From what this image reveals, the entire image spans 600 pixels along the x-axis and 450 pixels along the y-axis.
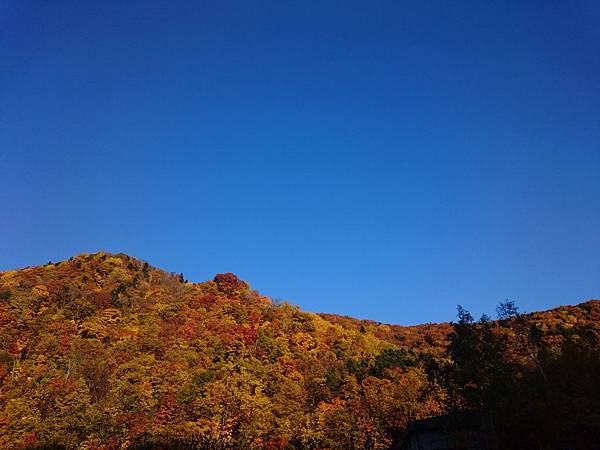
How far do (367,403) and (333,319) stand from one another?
161 ft

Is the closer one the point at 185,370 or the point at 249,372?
the point at 185,370

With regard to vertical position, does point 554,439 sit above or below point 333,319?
below

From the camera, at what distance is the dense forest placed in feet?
91.9

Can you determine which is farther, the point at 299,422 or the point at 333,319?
the point at 333,319

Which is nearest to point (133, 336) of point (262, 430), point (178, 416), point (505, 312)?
point (178, 416)

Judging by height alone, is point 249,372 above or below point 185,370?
below

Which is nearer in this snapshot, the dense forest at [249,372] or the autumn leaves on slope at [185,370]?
the dense forest at [249,372]

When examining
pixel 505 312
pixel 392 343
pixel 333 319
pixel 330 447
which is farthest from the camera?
pixel 333 319

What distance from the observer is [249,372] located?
6844cm

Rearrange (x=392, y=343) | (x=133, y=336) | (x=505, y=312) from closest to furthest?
(x=505, y=312)
(x=133, y=336)
(x=392, y=343)

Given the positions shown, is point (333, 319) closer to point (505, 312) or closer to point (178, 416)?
point (178, 416)

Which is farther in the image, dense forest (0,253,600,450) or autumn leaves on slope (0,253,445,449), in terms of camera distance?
autumn leaves on slope (0,253,445,449)

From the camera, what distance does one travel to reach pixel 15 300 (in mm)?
78688

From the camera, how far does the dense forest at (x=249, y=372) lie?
28.0 metres
